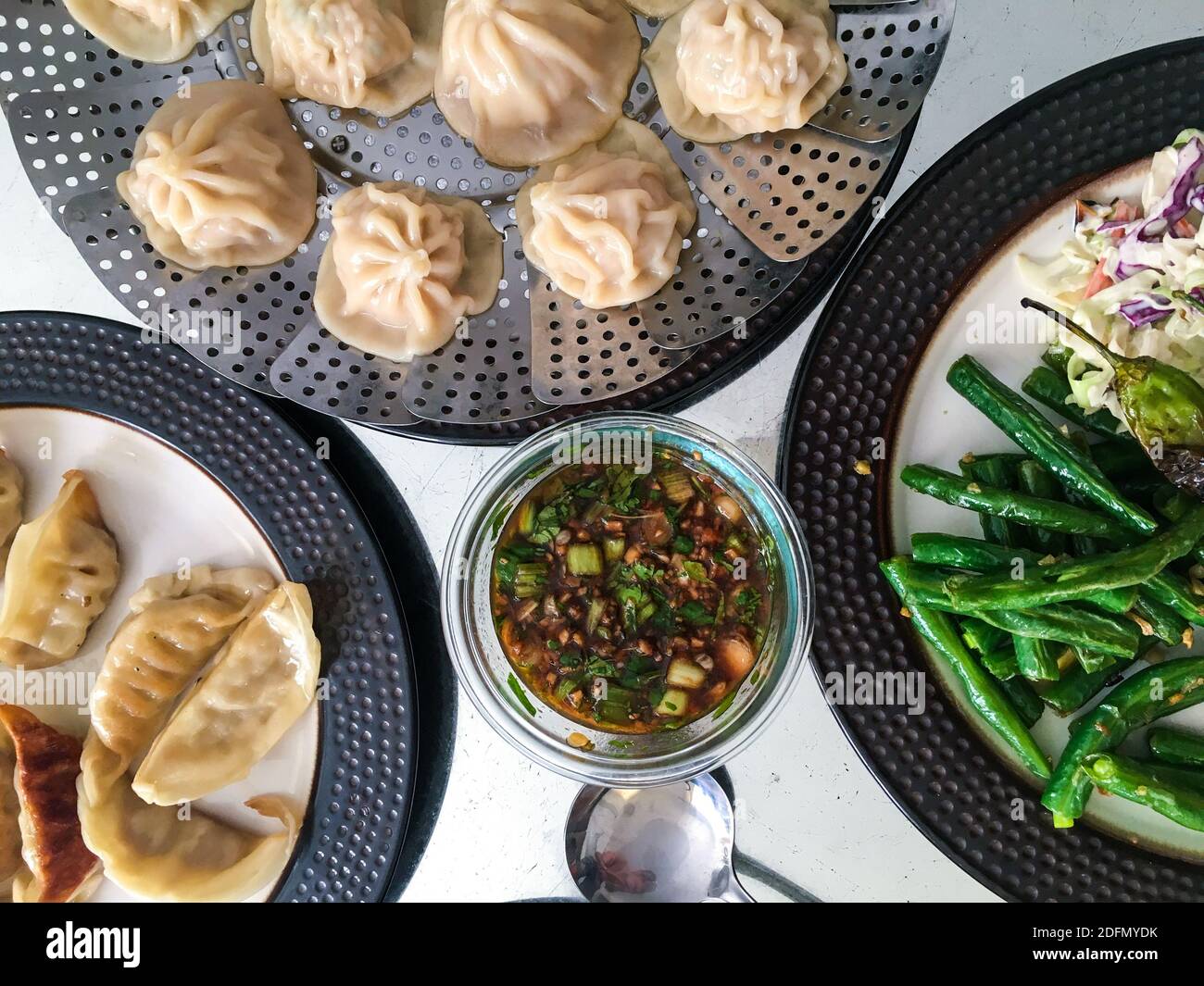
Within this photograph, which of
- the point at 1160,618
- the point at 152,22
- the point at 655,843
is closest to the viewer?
the point at 1160,618

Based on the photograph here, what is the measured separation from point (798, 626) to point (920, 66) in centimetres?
123

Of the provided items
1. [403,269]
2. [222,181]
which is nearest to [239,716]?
[403,269]

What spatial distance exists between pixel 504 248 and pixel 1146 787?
6.05 feet

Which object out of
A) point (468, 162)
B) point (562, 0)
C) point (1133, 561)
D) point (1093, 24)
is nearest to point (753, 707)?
point (1133, 561)

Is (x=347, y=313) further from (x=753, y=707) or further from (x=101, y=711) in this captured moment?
(x=753, y=707)

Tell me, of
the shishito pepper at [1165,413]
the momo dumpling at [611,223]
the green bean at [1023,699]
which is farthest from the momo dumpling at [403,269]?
→ the green bean at [1023,699]

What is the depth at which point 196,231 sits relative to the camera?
79.2 inches

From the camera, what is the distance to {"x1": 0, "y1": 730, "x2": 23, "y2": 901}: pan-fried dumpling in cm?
217

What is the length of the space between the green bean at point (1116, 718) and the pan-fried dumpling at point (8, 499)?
2.52 metres

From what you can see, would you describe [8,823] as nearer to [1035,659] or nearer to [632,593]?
[632,593]

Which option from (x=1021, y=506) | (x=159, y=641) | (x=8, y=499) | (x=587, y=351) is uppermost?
(x=587, y=351)

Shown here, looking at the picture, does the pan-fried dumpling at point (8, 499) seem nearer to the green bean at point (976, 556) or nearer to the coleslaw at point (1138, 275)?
the green bean at point (976, 556)

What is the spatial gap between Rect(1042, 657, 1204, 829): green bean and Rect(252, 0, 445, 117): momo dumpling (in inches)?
81.8

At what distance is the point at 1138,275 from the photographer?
194 cm
